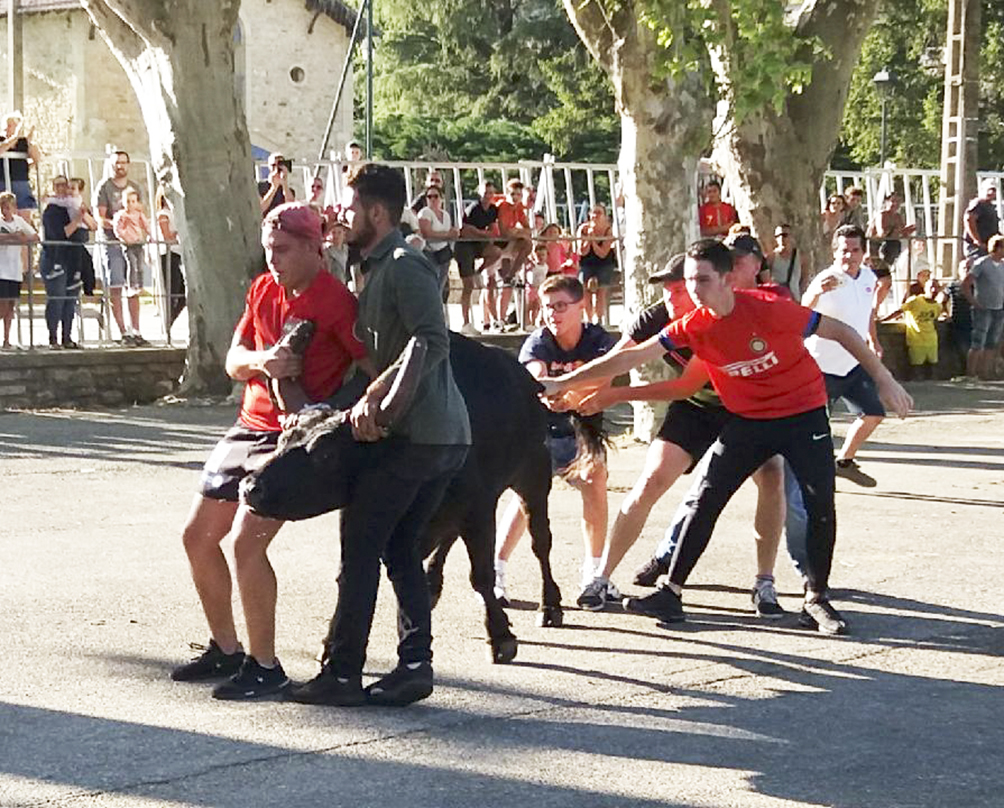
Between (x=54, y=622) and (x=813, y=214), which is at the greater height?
(x=813, y=214)

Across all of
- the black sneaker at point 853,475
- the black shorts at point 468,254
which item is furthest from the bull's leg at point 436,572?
the black shorts at point 468,254

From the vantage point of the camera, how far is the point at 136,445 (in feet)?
50.4

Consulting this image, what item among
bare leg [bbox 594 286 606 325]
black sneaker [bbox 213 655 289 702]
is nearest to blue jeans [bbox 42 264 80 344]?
bare leg [bbox 594 286 606 325]

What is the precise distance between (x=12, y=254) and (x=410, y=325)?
12.0 meters

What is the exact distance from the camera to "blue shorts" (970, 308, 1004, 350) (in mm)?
22812

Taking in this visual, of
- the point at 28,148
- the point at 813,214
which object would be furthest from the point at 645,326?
the point at 28,148

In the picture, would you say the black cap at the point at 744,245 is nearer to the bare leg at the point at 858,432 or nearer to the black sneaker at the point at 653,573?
the black sneaker at the point at 653,573

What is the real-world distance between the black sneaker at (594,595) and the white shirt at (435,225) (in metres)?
10.9

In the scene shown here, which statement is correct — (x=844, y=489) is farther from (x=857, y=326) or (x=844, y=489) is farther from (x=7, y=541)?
(x=7, y=541)

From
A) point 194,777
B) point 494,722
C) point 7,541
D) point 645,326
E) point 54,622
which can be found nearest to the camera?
point 194,777

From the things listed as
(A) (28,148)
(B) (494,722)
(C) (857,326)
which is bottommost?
(B) (494,722)

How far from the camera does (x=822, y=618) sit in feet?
28.0

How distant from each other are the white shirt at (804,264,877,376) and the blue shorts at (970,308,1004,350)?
35.2 feet

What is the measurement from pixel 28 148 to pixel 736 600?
1218 cm
